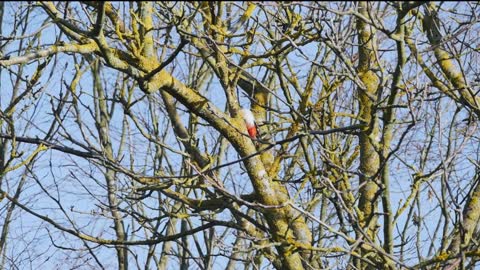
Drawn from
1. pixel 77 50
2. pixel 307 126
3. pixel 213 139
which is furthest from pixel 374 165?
pixel 213 139

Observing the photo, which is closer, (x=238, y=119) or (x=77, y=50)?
(x=77, y=50)

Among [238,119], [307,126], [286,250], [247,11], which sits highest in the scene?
[247,11]

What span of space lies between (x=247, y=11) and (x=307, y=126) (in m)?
1.31

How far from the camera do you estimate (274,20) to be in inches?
280

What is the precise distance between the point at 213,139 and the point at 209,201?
5571mm

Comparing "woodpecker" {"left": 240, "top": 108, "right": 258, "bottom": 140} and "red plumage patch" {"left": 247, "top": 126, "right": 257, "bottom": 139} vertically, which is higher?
"woodpecker" {"left": 240, "top": 108, "right": 258, "bottom": 140}

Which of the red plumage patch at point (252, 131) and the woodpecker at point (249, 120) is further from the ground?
the woodpecker at point (249, 120)

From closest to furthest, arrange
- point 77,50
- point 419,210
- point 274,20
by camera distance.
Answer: point 77,50, point 274,20, point 419,210

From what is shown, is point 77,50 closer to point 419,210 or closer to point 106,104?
point 419,210

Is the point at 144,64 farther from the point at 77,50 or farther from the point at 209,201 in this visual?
the point at 209,201

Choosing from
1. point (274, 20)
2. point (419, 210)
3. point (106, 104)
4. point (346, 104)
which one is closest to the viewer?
point (274, 20)

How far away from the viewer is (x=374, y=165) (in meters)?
6.88

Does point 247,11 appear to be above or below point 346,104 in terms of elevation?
below

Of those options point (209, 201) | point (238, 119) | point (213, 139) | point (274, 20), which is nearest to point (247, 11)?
point (274, 20)
